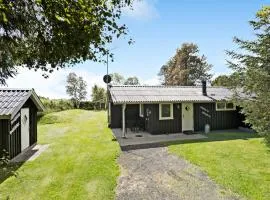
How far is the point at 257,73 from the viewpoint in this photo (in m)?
6.10

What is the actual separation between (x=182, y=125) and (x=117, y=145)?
5469 mm

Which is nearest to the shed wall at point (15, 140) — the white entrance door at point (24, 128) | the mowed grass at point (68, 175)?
the white entrance door at point (24, 128)

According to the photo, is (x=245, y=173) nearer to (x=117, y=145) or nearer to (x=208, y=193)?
(x=208, y=193)

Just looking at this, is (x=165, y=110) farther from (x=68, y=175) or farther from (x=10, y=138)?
(x=10, y=138)

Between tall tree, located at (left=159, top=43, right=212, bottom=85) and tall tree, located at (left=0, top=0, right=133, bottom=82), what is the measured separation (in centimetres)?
3763

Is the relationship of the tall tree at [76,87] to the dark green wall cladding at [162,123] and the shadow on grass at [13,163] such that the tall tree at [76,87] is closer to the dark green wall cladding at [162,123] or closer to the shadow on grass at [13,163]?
the dark green wall cladding at [162,123]

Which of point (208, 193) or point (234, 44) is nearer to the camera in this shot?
point (208, 193)

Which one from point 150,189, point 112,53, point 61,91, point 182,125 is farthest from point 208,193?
point 61,91

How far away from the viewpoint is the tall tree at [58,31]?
3.87 metres

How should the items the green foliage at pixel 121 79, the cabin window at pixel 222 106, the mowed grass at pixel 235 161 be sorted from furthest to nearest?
the green foliage at pixel 121 79, the cabin window at pixel 222 106, the mowed grass at pixel 235 161

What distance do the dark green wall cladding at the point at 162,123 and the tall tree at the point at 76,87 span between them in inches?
1758

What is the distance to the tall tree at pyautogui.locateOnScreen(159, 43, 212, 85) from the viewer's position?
41.8 meters

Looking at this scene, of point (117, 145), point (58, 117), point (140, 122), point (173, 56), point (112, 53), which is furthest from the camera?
point (173, 56)

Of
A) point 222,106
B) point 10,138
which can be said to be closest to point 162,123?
point 222,106
